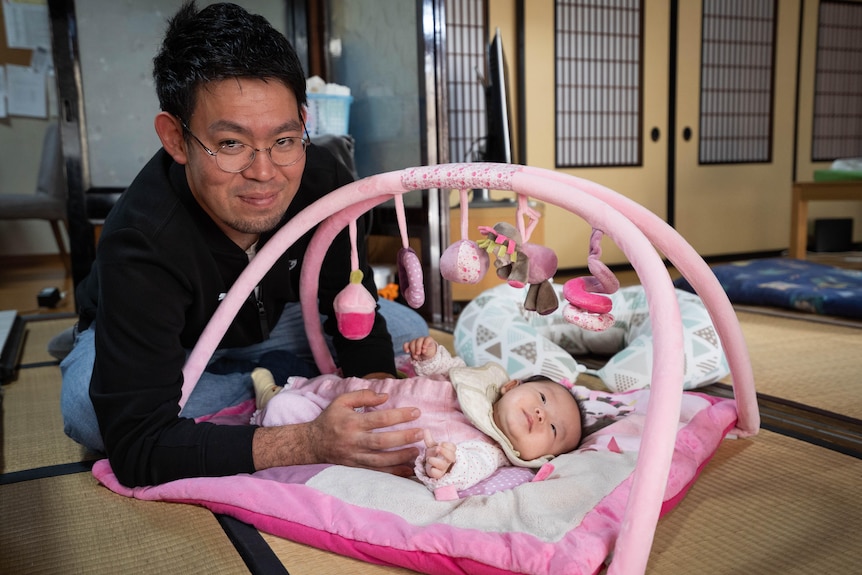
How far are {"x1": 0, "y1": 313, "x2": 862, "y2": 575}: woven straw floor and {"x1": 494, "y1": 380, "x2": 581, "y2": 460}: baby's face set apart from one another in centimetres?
24

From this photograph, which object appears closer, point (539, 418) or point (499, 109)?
point (539, 418)

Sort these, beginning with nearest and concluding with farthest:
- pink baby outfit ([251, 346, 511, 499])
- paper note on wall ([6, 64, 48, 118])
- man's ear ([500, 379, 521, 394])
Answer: pink baby outfit ([251, 346, 511, 499]), man's ear ([500, 379, 521, 394]), paper note on wall ([6, 64, 48, 118])

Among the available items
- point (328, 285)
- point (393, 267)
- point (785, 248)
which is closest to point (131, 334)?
point (328, 285)

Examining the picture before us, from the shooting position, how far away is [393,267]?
3.40m

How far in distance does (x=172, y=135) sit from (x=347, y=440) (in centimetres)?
Result: 65

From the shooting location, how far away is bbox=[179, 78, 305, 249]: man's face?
118 cm

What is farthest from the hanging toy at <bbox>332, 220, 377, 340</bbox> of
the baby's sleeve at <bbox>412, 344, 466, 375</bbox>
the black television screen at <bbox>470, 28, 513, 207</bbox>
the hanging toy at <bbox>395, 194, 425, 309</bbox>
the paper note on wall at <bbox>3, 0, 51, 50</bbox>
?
the paper note on wall at <bbox>3, 0, 51, 50</bbox>

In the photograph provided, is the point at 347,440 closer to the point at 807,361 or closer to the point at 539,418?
the point at 539,418

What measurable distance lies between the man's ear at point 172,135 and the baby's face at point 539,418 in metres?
0.77

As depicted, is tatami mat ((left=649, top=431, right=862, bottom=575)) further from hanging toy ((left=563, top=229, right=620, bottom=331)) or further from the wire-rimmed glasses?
the wire-rimmed glasses

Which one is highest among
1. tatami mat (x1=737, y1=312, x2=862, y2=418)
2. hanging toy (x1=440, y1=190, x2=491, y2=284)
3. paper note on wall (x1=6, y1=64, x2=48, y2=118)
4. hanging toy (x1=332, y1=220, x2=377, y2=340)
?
paper note on wall (x1=6, y1=64, x2=48, y2=118)

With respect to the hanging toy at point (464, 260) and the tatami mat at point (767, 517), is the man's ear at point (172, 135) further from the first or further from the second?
the tatami mat at point (767, 517)

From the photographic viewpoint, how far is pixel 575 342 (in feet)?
7.38

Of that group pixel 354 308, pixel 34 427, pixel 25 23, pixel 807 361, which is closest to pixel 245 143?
pixel 354 308
